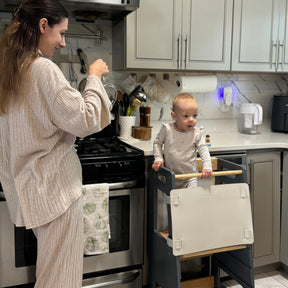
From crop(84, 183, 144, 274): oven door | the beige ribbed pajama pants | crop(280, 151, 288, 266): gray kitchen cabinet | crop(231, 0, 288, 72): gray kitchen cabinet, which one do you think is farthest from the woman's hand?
crop(280, 151, 288, 266): gray kitchen cabinet

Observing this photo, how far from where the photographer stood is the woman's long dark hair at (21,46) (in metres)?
1.37

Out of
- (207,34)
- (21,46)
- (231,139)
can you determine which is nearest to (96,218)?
(21,46)

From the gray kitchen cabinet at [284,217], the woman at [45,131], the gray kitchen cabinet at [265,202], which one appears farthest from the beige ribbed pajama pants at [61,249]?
the gray kitchen cabinet at [284,217]

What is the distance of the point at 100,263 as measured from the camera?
2.16 m

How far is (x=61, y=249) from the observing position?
1536mm

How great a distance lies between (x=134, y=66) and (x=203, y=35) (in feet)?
1.76

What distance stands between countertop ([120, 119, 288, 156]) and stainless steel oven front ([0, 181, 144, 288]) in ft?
0.93

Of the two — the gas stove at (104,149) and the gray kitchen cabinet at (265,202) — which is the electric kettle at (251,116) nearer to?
the gray kitchen cabinet at (265,202)

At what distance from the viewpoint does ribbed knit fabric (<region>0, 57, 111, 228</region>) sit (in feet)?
4.51

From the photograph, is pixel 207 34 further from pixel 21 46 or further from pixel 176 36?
pixel 21 46

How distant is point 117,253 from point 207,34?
1525 mm

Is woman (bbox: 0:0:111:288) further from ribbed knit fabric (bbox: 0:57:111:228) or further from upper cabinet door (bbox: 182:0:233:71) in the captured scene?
upper cabinet door (bbox: 182:0:233:71)

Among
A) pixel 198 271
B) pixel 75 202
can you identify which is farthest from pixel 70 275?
pixel 198 271

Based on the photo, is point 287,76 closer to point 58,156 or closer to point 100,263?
point 100,263
